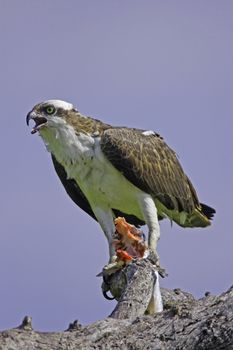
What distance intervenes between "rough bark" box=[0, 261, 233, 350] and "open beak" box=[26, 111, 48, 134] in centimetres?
666

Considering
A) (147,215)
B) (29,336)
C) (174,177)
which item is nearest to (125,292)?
(29,336)

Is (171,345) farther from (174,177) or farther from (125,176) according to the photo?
(174,177)

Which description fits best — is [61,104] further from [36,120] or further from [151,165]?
[151,165]

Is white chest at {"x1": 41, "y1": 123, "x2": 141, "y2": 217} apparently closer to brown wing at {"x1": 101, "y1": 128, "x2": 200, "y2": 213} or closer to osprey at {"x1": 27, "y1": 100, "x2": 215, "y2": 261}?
osprey at {"x1": 27, "y1": 100, "x2": 215, "y2": 261}

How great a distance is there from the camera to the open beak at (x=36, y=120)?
1462cm

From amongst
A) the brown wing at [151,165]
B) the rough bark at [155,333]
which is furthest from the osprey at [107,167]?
the rough bark at [155,333]

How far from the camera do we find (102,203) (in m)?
14.9

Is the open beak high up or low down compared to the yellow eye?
down

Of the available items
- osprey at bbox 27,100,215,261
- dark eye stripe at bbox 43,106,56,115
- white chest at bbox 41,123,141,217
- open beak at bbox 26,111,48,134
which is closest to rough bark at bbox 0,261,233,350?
osprey at bbox 27,100,215,261

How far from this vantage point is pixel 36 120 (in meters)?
14.7

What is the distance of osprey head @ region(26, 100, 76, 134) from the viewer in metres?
14.7

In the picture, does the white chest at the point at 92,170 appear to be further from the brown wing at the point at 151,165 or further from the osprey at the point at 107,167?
the brown wing at the point at 151,165

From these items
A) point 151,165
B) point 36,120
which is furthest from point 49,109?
point 151,165

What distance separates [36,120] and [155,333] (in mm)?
7212
